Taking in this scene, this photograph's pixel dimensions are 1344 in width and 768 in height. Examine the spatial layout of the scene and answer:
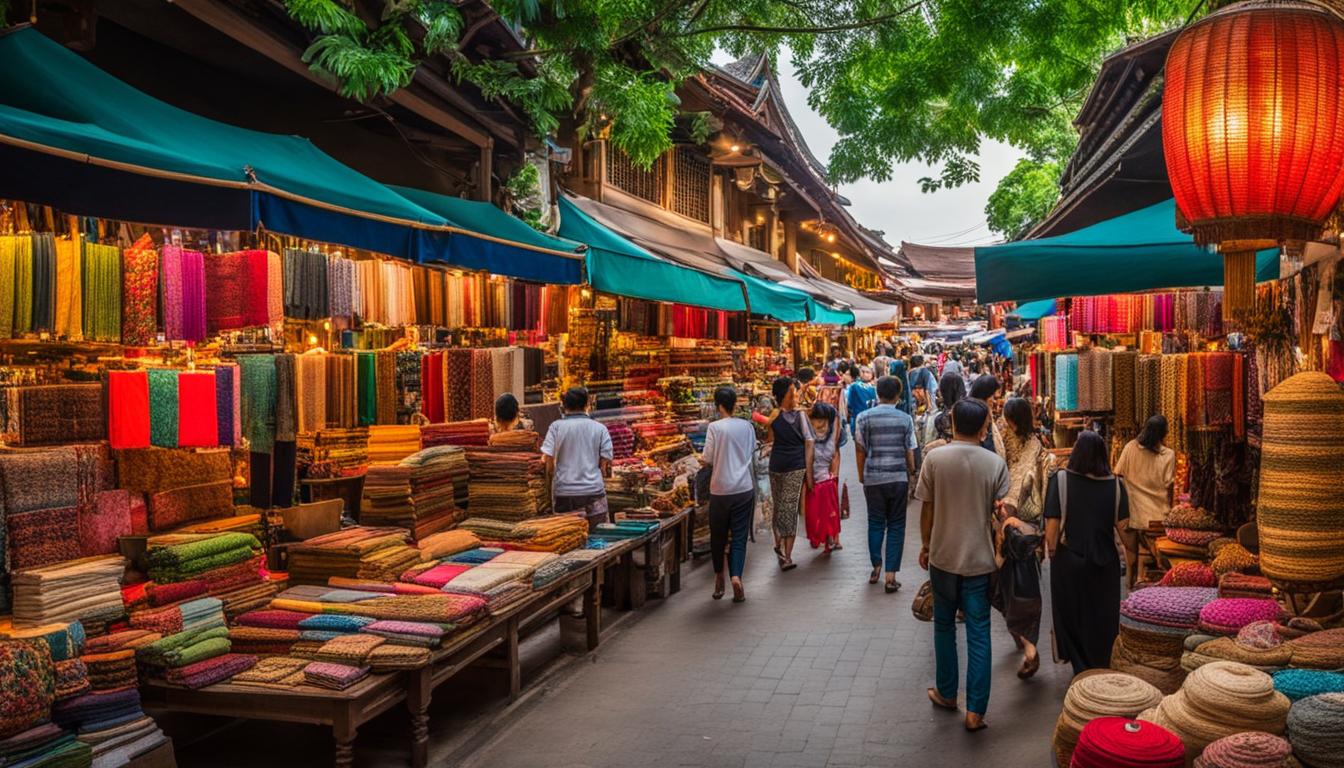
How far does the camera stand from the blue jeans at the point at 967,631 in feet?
19.7

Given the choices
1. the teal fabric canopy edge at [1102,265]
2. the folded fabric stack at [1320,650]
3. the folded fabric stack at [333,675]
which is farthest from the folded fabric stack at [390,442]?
the folded fabric stack at [1320,650]

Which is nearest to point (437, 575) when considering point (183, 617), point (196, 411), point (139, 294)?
point (183, 617)

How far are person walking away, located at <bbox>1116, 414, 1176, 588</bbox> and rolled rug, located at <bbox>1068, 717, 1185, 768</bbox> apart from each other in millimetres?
4755

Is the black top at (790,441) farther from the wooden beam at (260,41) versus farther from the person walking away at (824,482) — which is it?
the wooden beam at (260,41)

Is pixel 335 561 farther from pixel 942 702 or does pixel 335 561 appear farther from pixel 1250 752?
pixel 1250 752

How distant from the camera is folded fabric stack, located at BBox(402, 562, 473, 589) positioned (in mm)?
6691

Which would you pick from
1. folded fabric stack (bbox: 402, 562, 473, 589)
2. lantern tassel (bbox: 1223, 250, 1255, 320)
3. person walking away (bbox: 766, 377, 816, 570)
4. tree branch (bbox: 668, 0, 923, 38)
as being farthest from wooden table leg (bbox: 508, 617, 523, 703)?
tree branch (bbox: 668, 0, 923, 38)

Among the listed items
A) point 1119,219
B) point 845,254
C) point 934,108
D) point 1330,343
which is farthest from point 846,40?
point 845,254

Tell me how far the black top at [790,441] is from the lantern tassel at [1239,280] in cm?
666

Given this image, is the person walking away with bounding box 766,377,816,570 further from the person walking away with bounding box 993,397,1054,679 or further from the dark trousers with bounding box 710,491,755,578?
the person walking away with bounding box 993,397,1054,679

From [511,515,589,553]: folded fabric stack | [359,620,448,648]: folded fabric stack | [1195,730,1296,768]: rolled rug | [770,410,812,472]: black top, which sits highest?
[770,410,812,472]: black top

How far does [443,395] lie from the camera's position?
27.0 ft

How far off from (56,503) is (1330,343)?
6.67 metres

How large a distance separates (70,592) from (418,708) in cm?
189
